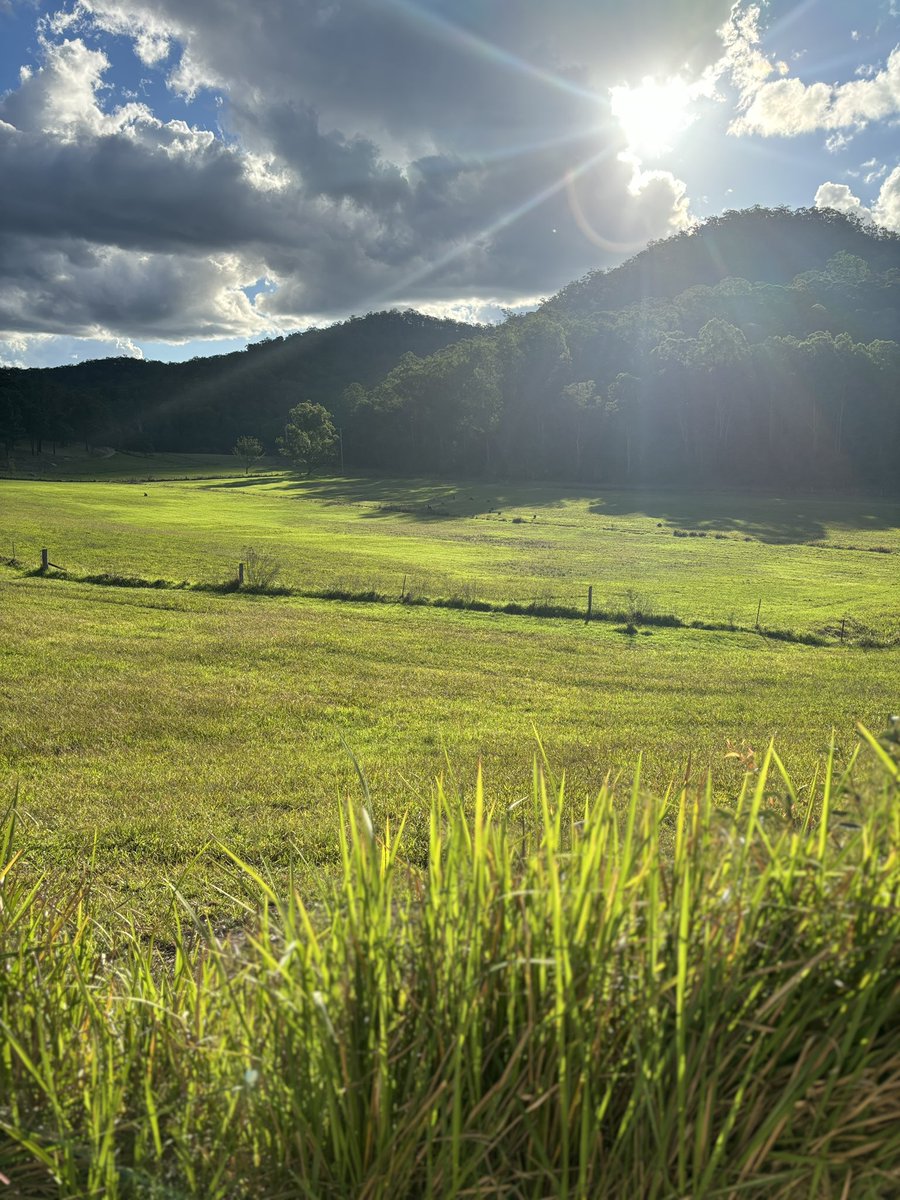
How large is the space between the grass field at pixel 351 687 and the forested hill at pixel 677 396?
57783 mm

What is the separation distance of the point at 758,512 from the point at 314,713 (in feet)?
202

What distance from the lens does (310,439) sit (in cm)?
11988

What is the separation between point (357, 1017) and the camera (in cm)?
192

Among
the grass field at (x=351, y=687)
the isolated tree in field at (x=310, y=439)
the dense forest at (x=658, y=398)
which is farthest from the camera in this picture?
the isolated tree in field at (x=310, y=439)

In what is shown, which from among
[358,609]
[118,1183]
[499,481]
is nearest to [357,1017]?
[118,1183]

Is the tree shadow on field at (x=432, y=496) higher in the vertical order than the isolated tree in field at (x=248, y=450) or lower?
lower

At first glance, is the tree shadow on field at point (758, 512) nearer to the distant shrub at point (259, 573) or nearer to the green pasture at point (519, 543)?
the green pasture at point (519, 543)

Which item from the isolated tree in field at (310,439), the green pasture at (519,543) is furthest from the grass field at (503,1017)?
the isolated tree in field at (310,439)

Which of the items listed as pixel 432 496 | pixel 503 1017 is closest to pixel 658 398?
pixel 432 496

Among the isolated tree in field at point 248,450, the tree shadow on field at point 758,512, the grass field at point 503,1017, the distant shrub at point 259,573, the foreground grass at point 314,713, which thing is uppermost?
the isolated tree in field at point 248,450

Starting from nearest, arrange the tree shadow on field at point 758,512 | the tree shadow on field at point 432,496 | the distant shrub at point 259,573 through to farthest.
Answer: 1. the distant shrub at point 259,573
2. the tree shadow on field at point 758,512
3. the tree shadow on field at point 432,496

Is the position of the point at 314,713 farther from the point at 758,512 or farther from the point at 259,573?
the point at 758,512

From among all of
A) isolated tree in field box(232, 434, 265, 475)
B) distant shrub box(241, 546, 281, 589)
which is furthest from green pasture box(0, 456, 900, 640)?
isolated tree in field box(232, 434, 265, 475)

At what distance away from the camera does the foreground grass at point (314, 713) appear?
8.52 m
